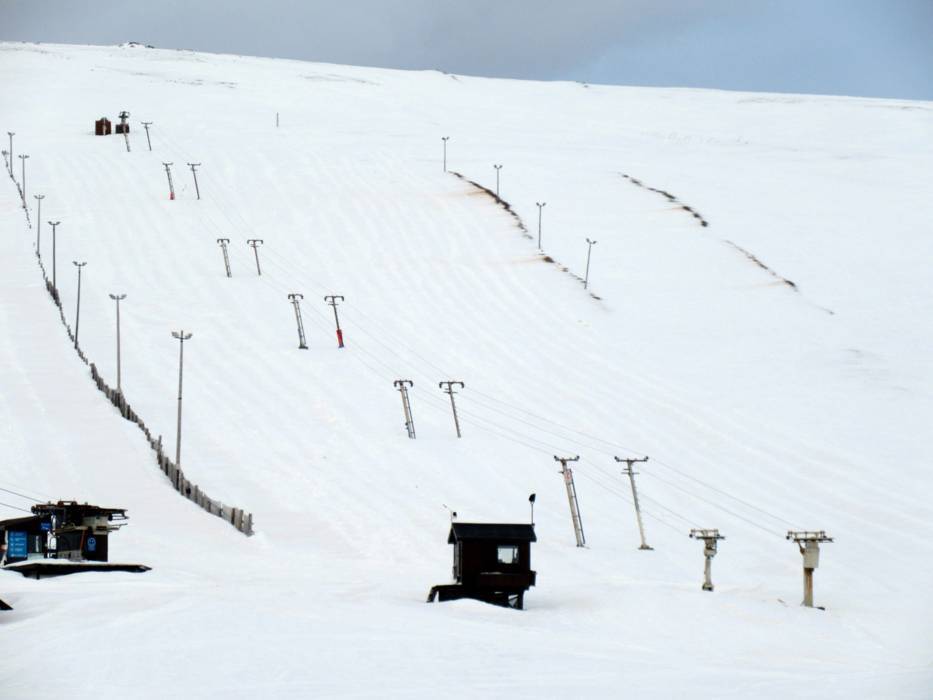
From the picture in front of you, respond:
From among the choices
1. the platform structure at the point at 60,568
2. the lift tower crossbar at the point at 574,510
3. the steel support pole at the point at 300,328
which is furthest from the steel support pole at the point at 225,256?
the platform structure at the point at 60,568

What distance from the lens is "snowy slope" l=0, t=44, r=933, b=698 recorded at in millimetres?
19828

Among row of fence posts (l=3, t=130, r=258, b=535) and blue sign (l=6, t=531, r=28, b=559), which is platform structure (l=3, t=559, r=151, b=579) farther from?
row of fence posts (l=3, t=130, r=258, b=535)

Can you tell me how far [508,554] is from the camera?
82.6 ft

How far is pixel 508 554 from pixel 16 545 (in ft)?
29.9

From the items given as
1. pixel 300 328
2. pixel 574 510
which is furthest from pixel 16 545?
pixel 300 328

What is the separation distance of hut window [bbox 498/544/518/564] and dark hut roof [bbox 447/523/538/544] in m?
0.19

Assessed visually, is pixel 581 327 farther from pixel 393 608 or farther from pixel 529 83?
pixel 529 83

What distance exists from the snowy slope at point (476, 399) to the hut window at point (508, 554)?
993 mm

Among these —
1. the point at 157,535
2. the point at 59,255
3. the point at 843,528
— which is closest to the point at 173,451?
the point at 157,535

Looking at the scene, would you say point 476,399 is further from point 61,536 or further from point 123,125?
point 123,125

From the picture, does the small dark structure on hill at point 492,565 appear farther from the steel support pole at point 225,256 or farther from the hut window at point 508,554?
the steel support pole at point 225,256

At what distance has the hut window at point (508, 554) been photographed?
82.4 feet

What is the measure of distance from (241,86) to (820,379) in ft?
227

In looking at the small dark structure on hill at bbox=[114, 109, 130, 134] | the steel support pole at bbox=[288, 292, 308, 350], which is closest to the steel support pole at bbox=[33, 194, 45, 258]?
the steel support pole at bbox=[288, 292, 308, 350]
